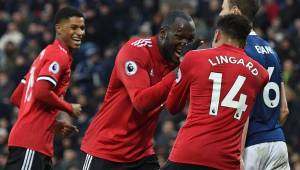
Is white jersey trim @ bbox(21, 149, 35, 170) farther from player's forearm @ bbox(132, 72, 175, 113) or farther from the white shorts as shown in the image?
the white shorts

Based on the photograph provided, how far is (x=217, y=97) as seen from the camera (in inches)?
282

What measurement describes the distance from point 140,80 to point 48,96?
1.11m

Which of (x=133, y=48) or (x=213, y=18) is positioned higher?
(x=133, y=48)

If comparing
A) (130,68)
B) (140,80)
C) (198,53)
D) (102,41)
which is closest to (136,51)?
(130,68)

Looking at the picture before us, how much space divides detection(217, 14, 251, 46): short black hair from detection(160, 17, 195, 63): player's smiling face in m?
0.65

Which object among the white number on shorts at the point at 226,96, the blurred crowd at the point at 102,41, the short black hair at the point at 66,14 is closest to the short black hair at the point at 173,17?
the white number on shorts at the point at 226,96

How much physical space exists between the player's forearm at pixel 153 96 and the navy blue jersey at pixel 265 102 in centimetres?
71

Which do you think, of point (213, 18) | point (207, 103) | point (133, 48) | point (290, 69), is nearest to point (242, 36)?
point (207, 103)

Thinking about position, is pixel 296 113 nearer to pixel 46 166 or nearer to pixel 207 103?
pixel 46 166

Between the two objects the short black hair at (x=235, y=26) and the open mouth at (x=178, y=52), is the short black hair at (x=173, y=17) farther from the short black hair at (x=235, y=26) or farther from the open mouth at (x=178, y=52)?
the short black hair at (x=235, y=26)

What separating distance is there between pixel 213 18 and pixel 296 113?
205 inches

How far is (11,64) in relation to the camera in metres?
20.4

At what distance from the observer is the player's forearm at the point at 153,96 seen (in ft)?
25.1

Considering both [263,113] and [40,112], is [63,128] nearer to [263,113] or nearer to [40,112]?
[40,112]
